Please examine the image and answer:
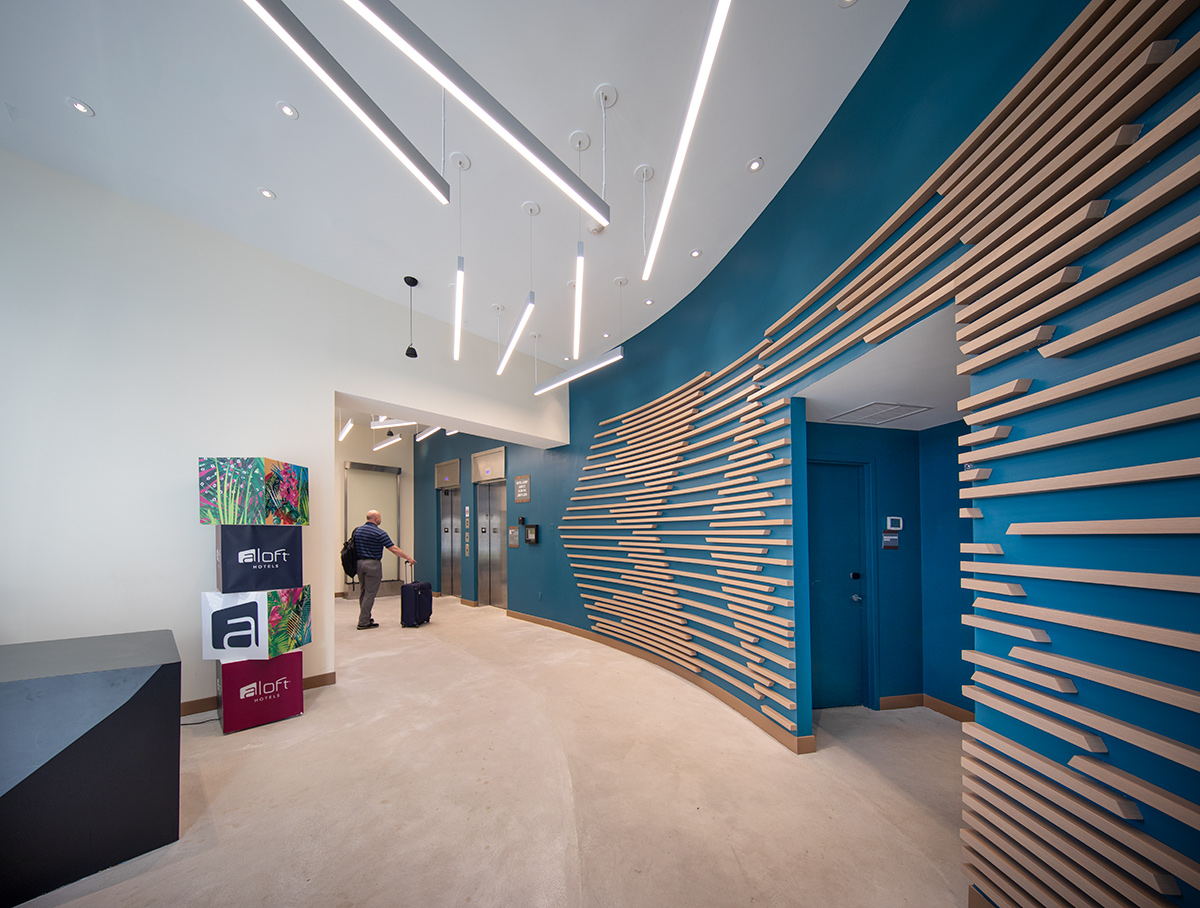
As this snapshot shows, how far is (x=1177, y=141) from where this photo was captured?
1.30 m

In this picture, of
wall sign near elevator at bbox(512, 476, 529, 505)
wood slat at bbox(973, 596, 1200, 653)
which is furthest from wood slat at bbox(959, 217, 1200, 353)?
wall sign near elevator at bbox(512, 476, 529, 505)

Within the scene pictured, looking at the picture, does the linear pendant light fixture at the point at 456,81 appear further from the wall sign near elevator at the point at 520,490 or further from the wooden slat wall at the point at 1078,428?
the wall sign near elevator at the point at 520,490

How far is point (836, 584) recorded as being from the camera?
425 centimetres

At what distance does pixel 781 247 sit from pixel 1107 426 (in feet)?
8.65

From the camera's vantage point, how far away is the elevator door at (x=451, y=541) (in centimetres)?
1023

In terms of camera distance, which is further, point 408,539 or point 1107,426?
point 408,539

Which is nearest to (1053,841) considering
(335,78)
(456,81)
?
(456,81)

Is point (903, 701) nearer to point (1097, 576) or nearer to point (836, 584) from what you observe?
point (836, 584)

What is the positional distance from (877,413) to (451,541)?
30.1ft

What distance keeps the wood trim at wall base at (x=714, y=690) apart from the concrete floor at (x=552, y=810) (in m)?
0.10

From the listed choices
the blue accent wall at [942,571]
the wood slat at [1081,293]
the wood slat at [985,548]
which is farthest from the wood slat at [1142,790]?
the blue accent wall at [942,571]

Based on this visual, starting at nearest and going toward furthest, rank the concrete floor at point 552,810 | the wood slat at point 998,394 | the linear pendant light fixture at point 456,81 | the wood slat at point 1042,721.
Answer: the wood slat at point 1042,721 → the linear pendant light fixture at point 456,81 → the wood slat at point 998,394 → the concrete floor at point 552,810

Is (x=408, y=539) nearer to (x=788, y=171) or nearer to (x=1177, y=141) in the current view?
(x=788, y=171)

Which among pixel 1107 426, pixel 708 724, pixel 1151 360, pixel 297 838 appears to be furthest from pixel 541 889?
pixel 1151 360
